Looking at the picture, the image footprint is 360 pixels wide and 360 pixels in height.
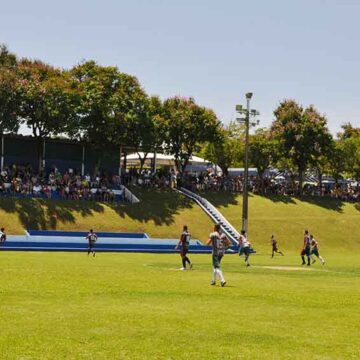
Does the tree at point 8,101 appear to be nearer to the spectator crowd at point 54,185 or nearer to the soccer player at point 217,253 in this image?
the spectator crowd at point 54,185

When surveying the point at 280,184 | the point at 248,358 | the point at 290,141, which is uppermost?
the point at 290,141

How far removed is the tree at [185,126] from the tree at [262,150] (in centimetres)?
519

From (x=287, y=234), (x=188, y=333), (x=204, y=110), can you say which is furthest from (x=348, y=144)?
(x=188, y=333)

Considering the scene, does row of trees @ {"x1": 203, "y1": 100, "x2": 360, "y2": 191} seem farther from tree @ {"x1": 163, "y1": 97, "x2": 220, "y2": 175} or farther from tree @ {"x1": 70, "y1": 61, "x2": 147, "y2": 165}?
tree @ {"x1": 70, "y1": 61, "x2": 147, "y2": 165}

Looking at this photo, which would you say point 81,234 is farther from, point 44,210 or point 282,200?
point 282,200

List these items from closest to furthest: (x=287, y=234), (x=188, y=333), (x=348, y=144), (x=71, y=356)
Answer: (x=71, y=356)
(x=188, y=333)
(x=287, y=234)
(x=348, y=144)

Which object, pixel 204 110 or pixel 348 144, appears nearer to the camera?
pixel 204 110

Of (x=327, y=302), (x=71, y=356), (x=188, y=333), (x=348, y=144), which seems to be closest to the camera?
(x=71, y=356)

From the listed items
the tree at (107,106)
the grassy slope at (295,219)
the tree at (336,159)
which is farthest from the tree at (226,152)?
the tree at (107,106)

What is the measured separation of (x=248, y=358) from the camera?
417 inches

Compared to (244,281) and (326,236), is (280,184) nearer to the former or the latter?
(326,236)

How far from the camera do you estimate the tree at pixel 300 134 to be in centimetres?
7106

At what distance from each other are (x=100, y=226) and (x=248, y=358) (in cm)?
4224

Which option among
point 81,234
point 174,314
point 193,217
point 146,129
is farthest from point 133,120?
point 174,314
